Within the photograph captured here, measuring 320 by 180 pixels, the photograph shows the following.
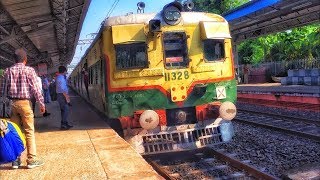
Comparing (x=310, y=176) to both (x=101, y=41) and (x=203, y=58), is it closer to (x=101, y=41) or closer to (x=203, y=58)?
(x=203, y=58)

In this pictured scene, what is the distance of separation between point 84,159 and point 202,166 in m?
2.54

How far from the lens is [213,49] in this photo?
8422 mm

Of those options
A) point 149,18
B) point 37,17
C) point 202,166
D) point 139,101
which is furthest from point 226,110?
point 37,17

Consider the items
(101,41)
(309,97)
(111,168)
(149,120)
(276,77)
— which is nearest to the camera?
(111,168)

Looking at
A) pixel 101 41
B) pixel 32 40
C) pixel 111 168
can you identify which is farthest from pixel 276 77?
pixel 111 168

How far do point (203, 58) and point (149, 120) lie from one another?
183 cm

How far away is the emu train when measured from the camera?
7.88 m

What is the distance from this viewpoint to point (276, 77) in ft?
98.9

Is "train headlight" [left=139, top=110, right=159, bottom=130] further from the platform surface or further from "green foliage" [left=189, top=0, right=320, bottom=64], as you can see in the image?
"green foliage" [left=189, top=0, right=320, bottom=64]

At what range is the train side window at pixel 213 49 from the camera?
→ 8.36 meters

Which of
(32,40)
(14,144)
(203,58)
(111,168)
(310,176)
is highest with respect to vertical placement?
(32,40)

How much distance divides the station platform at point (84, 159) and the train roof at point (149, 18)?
2.31 m

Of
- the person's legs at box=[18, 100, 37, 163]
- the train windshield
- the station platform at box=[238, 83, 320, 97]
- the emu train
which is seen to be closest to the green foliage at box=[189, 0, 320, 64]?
the station platform at box=[238, 83, 320, 97]

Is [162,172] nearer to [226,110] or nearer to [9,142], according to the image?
[226,110]
